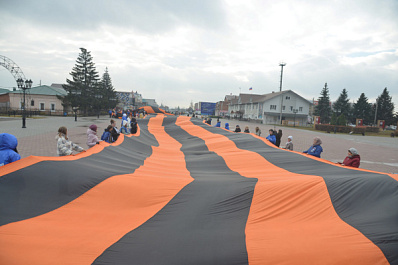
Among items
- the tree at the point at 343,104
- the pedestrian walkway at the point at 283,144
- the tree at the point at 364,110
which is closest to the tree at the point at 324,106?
the tree at the point at 343,104

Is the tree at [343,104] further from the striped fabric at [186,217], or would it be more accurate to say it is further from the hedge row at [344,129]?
the striped fabric at [186,217]

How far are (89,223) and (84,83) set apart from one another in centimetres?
4793

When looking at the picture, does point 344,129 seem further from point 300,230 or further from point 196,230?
point 196,230

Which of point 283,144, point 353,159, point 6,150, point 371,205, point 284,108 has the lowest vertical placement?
point 283,144

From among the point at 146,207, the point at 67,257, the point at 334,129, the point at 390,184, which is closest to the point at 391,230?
the point at 390,184

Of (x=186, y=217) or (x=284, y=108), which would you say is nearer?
(x=186, y=217)

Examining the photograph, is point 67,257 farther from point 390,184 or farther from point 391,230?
point 390,184

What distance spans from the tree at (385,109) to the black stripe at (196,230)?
221 ft

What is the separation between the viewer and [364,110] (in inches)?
2163

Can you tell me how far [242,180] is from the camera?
363 centimetres

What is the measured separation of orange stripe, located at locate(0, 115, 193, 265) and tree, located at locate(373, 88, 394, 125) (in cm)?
6801

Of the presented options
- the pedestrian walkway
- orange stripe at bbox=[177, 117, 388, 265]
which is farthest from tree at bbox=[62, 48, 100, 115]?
orange stripe at bbox=[177, 117, 388, 265]

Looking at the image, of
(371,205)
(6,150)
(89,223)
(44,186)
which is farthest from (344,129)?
(6,150)

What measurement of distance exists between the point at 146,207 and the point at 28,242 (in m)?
1.28
